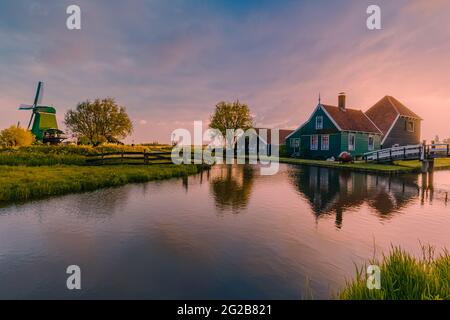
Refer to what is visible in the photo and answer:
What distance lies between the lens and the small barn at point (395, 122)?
35.0 meters

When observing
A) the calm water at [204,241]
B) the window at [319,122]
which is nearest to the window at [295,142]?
the window at [319,122]

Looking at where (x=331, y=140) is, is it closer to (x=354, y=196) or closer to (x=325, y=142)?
(x=325, y=142)

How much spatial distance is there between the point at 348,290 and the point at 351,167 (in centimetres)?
2318

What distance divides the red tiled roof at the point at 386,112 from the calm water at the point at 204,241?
2769cm

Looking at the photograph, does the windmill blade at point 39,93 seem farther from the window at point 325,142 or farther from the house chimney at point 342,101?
the house chimney at point 342,101

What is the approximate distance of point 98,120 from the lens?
55.3 m

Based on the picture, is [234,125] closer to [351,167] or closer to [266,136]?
[266,136]

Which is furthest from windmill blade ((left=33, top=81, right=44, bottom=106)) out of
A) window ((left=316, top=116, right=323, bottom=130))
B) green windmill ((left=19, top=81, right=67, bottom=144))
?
window ((left=316, top=116, right=323, bottom=130))

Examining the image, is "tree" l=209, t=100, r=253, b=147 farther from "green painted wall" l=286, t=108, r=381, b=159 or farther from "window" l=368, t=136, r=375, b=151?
"window" l=368, t=136, r=375, b=151

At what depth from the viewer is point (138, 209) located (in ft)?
33.1

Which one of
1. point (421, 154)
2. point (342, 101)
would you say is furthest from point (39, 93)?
point (421, 154)
